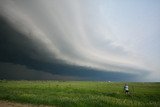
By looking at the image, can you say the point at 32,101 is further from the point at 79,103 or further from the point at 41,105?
the point at 79,103

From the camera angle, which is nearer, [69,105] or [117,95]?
[69,105]

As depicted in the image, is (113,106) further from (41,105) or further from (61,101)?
(41,105)

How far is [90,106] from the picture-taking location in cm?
3253

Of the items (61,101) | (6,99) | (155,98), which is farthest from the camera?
(155,98)

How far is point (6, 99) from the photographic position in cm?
3869

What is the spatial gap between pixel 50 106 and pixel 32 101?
4.15 meters

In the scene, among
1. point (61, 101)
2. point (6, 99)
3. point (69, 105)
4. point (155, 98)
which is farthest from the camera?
point (155, 98)

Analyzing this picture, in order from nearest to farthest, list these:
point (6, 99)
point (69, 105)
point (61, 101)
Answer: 1. point (69, 105)
2. point (61, 101)
3. point (6, 99)

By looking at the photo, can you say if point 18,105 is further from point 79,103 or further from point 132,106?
point 132,106

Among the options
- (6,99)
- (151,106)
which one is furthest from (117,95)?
(6,99)

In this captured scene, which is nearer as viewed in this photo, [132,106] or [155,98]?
[132,106]

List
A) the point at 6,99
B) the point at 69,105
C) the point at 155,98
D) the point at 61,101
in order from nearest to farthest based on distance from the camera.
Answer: the point at 69,105 < the point at 61,101 < the point at 6,99 < the point at 155,98

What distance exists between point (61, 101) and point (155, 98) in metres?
21.0

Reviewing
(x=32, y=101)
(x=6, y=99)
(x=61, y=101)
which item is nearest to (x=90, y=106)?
(x=61, y=101)
